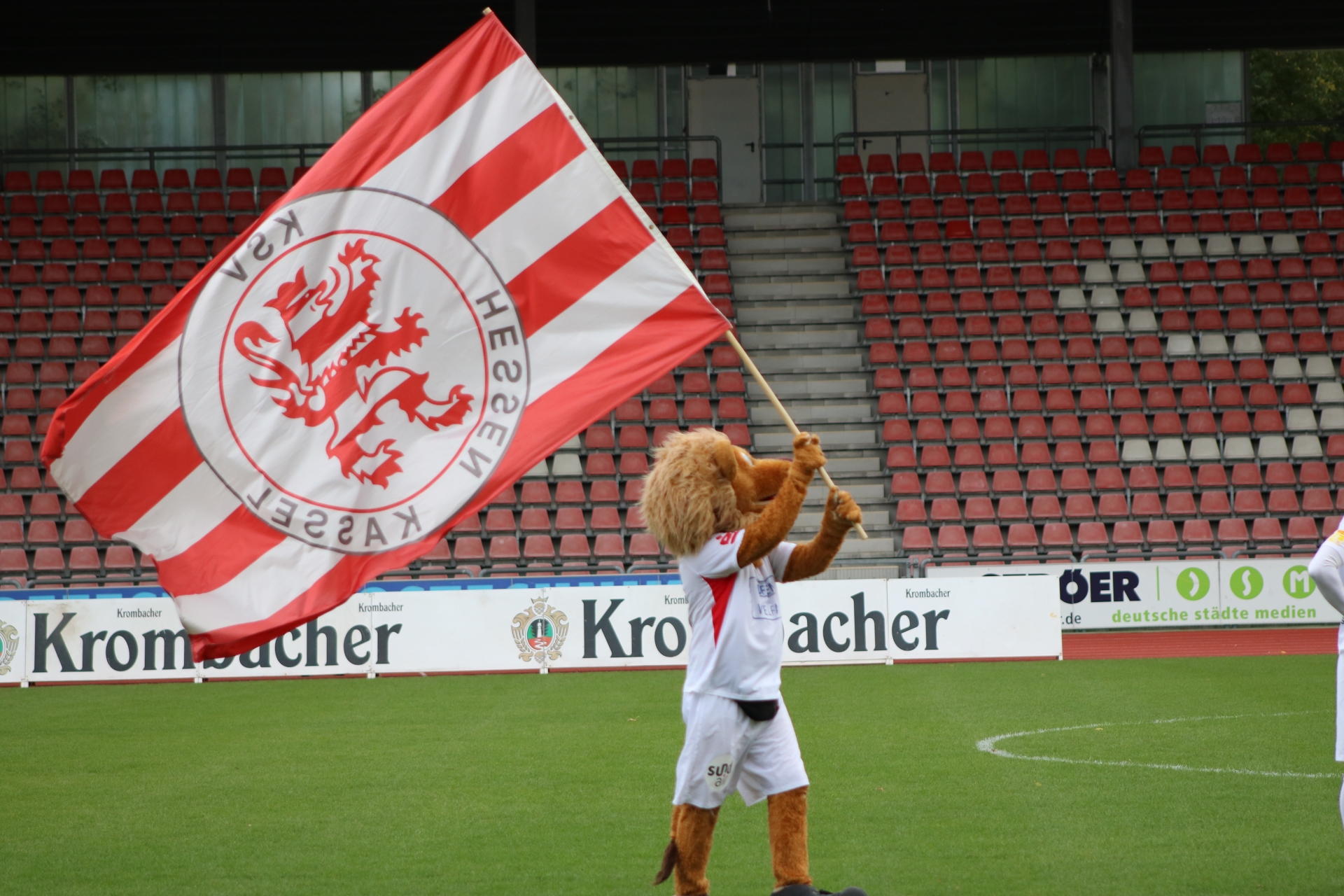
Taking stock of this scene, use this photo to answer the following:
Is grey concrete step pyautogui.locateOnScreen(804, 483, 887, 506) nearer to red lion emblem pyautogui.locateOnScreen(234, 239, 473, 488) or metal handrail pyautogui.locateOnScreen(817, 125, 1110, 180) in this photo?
metal handrail pyautogui.locateOnScreen(817, 125, 1110, 180)

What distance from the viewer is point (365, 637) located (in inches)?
633

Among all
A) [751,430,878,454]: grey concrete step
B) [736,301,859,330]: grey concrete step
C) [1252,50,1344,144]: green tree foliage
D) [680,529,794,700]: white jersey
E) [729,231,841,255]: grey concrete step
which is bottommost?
[680,529,794,700]: white jersey

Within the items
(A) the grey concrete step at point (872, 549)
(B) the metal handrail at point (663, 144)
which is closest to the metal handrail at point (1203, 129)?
(B) the metal handrail at point (663, 144)

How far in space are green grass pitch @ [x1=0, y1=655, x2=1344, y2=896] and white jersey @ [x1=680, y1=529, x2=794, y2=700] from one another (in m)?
1.26

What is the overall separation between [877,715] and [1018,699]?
1583 millimetres

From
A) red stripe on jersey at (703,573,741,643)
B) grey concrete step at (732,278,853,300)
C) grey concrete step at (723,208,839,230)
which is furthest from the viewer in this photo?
grey concrete step at (723,208,839,230)

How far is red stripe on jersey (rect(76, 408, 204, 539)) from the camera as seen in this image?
18.4ft

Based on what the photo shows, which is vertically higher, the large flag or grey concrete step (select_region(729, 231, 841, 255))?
grey concrete step (select_region(729, 231, 841, 255))

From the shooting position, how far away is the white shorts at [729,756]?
5.23 m

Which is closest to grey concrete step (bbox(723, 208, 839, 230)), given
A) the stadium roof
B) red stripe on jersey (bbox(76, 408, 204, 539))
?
the stadium roof

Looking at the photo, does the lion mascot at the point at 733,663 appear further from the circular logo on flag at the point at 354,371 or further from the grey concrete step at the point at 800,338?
the grey concrete step at the point at 800,338

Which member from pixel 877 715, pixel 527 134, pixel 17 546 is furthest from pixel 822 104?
pixel 527 134

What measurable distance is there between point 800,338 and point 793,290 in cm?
122

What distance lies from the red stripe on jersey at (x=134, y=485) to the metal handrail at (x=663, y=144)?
20.9 metres
